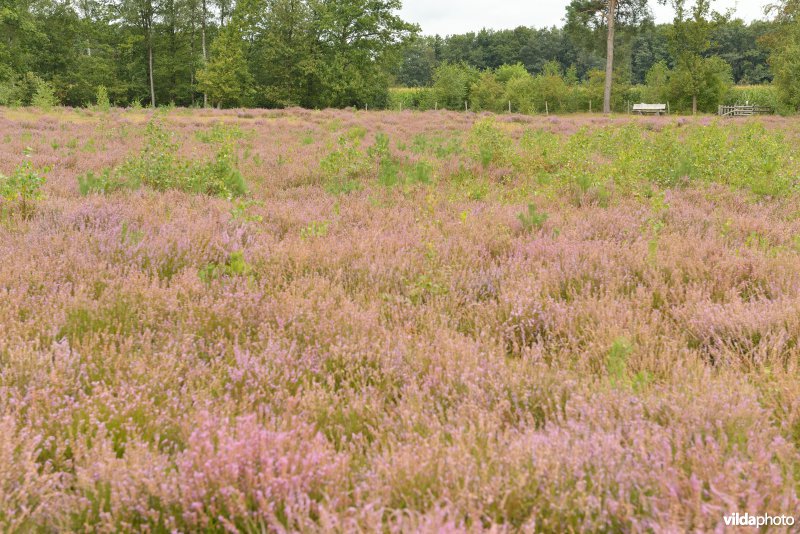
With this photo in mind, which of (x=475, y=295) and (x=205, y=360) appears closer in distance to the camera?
(x=205, y=360)

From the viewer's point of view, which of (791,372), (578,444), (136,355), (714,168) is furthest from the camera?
(714,168)

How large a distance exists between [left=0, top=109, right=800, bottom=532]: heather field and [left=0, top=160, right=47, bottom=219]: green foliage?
0.04 m

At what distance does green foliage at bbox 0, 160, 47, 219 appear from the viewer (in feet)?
17.8

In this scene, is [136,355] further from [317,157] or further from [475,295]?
[317,157]

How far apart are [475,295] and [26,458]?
2.80 metres

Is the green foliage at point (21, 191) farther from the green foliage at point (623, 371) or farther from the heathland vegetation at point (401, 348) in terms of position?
the green foliage at point (623, 371)

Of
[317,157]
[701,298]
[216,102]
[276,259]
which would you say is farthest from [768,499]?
[216,102]

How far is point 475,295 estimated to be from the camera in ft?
12.8

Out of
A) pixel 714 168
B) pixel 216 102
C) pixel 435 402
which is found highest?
pixel 216 102

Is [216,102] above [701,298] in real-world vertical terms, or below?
above

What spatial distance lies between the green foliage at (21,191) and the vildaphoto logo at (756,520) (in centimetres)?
616

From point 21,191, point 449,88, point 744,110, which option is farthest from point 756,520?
point 449,88

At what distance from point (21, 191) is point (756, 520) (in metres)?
6.66

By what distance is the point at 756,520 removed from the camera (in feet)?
4.88
